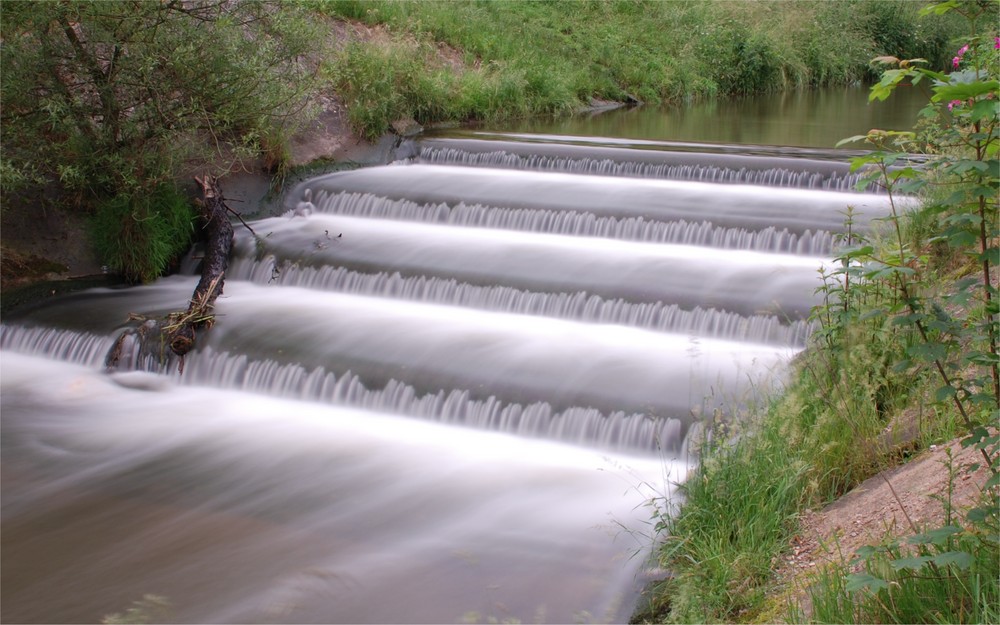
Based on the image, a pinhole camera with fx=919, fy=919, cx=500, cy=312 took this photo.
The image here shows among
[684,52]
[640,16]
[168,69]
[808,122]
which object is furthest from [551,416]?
[640,16]

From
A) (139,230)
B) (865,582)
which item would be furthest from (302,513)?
(139,230)

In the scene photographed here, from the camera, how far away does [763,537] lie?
13.1 ft

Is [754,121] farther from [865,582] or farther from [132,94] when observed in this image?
[865,582]

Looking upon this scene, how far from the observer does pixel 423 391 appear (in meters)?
6.67

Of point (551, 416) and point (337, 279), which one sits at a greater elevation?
point (337, 279)

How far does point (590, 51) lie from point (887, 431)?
14.9 meters

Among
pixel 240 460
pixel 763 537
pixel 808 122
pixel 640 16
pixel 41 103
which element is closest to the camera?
pixel 763 537

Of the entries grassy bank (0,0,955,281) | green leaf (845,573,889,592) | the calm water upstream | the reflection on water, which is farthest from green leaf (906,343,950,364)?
the reflection on water

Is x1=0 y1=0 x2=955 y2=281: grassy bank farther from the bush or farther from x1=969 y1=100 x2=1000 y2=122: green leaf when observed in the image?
x1=969 y1=100 x2=1000 y2=122: green leaf

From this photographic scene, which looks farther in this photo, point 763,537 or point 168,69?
point 168,69

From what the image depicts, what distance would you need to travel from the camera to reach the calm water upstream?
15.6 feet

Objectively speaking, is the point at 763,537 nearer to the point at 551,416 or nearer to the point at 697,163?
the point at 551,416

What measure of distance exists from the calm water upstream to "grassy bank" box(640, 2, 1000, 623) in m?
0.35

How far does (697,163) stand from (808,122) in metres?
5.48
